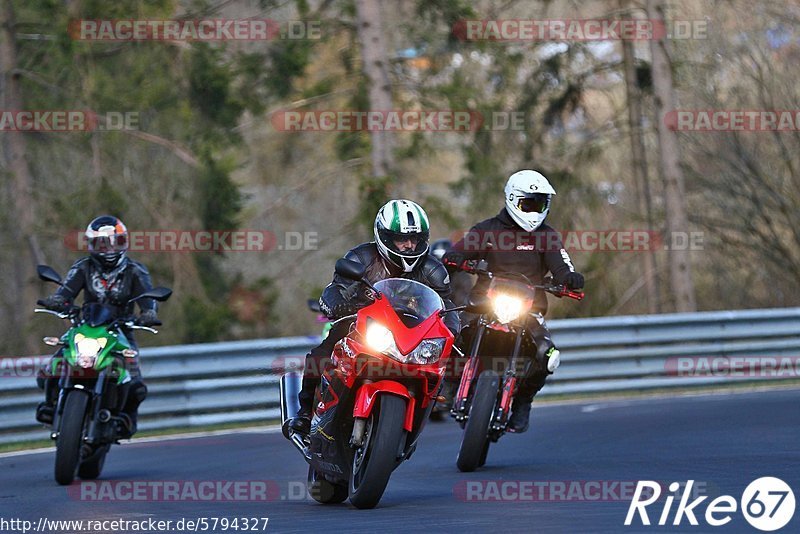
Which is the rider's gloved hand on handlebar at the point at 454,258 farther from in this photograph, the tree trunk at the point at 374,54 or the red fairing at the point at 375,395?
the tree trunk at the point at 374,54

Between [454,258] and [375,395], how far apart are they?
11.3 ft

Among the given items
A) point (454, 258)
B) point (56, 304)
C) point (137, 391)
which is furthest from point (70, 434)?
point (454, 258)

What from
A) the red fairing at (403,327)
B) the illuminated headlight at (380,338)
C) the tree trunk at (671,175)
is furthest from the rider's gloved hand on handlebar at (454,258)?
the tree trunk at (671,175)

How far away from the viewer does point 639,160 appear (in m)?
30.6

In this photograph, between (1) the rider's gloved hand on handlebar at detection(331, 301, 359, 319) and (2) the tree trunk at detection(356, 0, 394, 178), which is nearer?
(1) the rider's gloved hand on handlebar at detection(331, 301, 359, 319)

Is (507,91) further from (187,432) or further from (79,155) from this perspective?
(187,432)

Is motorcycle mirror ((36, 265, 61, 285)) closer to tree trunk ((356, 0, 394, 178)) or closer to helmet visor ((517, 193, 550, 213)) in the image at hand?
helmet visor ((517, 193, 550, 213))

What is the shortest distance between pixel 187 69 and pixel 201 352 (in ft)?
35.0

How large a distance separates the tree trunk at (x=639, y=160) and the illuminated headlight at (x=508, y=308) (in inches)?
714

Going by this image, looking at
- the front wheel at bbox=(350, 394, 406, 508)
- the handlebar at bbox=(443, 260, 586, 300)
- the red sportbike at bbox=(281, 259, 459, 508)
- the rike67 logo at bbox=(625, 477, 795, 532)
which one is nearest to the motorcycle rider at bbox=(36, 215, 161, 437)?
the handlebar at bbox=(443, 260, 586, 300)

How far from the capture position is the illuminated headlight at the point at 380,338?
26.4 feet

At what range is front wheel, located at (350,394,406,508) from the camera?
7.92 m

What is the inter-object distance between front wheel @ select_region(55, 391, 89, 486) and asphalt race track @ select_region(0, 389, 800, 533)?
7.4 inches

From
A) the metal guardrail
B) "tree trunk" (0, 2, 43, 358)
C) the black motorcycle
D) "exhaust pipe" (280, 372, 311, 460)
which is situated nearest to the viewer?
"exhaust pipe" (280, 372, 311, 460)
